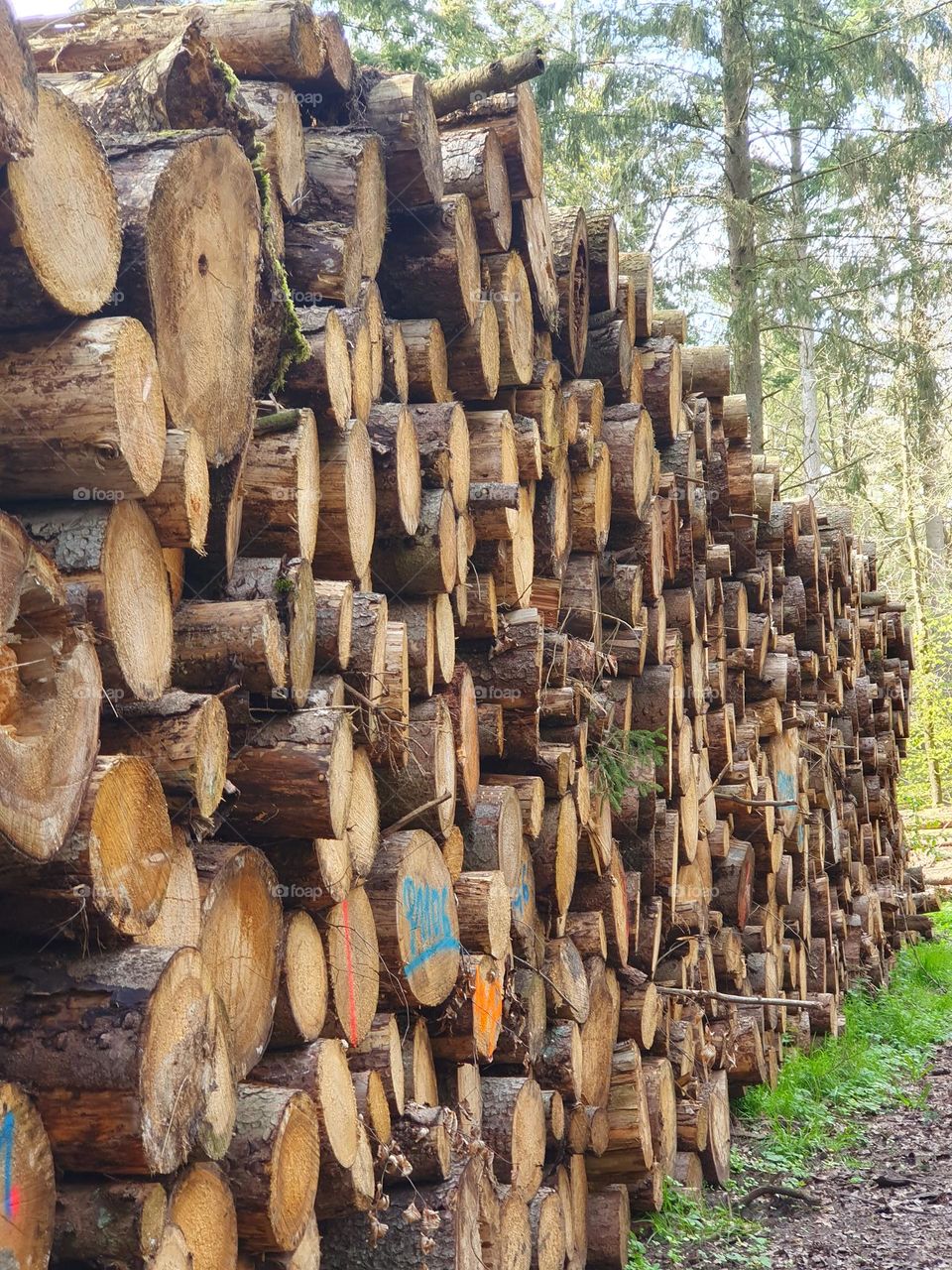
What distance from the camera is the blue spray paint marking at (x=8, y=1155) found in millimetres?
1687

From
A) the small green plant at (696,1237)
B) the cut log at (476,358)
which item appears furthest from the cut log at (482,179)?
the small green plant at (696,1237)

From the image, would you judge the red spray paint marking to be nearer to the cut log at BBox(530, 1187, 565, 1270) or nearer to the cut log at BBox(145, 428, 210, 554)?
the cut log at BBox(145, 428, 210, 554)

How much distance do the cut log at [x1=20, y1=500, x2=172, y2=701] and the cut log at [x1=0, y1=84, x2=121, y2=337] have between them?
30 cm

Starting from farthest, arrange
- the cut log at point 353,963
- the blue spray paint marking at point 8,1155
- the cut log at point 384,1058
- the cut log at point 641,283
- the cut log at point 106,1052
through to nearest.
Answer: the cut log at point 641,283
the cut log at point 384,1058
the cut log at point 353,963
the cut log at point 106,1052
the blue spray paint marking at point 8,1155

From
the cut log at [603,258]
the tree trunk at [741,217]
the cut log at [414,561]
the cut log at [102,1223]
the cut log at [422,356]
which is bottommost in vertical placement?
the cut log at [102,1223]

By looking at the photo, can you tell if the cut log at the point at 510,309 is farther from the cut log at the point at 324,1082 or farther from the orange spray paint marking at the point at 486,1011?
the cut log at the point at 324,1082

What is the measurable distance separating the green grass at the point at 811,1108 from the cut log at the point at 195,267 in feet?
11.6

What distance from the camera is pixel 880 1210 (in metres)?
5.21

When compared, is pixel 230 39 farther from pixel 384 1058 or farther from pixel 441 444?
pixel 384 1058

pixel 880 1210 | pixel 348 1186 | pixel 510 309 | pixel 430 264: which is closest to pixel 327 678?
pixel 348 1186

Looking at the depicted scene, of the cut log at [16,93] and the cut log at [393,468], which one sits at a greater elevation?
the cut log at [16,93]

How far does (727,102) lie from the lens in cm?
1291

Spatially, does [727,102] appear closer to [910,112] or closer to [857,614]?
[910,112]

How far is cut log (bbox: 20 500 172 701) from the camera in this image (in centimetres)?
191
